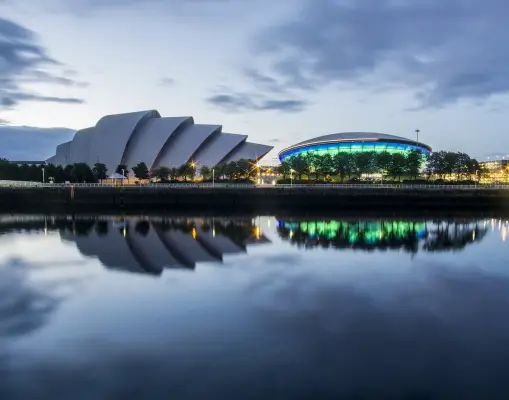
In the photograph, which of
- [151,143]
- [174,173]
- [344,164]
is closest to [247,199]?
[344,164]

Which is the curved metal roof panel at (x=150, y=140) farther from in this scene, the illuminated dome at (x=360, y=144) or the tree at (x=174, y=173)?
the illuminated dome at (x=360, y=144)

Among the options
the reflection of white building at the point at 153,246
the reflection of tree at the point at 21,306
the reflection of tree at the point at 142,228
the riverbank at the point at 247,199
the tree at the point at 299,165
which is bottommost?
the reflection of tree at the point at 21,306

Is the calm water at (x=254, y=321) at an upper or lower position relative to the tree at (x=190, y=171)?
lower

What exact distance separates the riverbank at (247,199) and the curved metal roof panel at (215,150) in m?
21.2

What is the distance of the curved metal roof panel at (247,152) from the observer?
225ft

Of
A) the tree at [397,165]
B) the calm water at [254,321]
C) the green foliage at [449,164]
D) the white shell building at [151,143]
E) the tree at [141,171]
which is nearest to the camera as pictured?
the calm water at [254,321]

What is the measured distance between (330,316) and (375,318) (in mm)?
932

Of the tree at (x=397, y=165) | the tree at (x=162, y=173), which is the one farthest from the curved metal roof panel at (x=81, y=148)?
the tree at (x=397, y=165)

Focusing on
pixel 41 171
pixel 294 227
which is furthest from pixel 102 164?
pixel 294 227

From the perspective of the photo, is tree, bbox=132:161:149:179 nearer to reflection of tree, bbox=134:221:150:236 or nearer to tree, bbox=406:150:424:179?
reflection of tree, bbox=134:221:150:236

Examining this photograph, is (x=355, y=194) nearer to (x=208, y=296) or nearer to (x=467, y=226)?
(x=467, y=226)

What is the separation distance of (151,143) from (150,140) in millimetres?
488

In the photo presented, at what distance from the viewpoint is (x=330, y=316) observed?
984 centimetres

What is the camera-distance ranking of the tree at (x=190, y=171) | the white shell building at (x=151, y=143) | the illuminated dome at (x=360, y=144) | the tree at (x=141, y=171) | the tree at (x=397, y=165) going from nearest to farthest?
the tree at (x=397, y=165) < the tree at (x=141, y=171) < the tree at (x=190, y=171) < the white shell building at (x=151, y=143) < the illuminated dome at (x=360, y=144)
